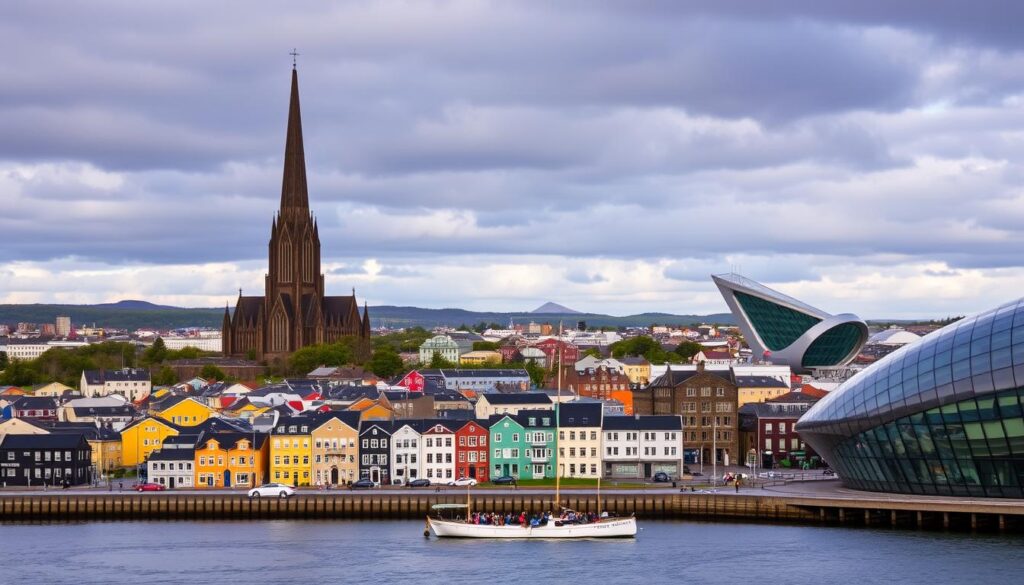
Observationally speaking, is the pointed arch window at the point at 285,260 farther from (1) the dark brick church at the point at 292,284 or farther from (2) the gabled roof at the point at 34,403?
(2) the gabled roof at the point at 34,403

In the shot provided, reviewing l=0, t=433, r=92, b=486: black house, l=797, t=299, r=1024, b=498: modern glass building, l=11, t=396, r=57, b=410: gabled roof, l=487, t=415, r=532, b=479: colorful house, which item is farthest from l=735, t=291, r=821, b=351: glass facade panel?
l=797, t=299, r=1024, b=498: modern glass building

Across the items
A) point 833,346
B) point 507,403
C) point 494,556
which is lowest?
point 494,556

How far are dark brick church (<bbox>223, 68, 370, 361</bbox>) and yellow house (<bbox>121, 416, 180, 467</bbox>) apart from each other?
99.0 m

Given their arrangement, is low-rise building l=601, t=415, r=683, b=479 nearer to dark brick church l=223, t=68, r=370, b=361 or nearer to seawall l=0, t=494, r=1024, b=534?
seawall l=0, t=494, r=1024, b=534

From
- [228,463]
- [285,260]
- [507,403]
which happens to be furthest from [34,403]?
[285,260]

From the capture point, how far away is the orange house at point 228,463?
3228 inches

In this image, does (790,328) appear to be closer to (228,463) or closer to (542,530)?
(228,463)

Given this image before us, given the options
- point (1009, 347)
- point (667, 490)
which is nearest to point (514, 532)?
point (667, 490)

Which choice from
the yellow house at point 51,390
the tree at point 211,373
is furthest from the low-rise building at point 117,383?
the tree at point 211,373

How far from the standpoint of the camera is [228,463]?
82438 mm

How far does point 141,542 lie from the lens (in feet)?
208

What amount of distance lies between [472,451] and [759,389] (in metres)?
40.8

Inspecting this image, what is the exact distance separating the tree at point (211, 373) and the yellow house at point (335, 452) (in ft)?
292

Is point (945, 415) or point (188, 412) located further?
point (188, 412)
